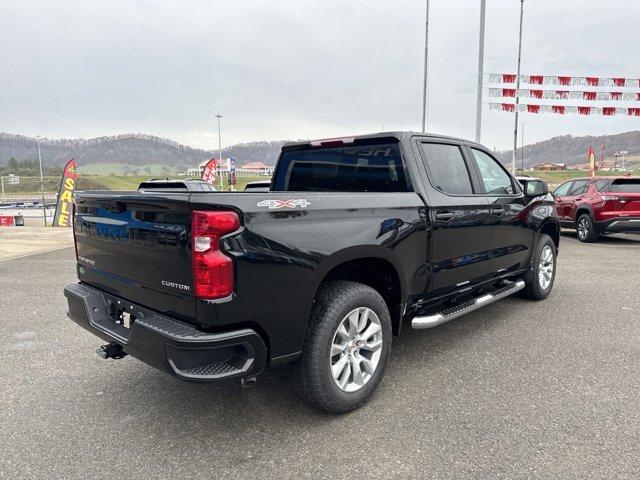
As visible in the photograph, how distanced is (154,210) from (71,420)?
1.56 metres

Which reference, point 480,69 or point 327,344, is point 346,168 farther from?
point 480,69

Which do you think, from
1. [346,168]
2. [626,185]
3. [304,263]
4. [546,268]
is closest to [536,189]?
[546,268]

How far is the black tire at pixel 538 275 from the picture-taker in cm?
542

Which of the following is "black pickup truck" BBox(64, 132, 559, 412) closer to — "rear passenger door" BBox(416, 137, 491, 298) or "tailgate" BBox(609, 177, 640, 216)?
"rear passenger door" BBox(416, 137, 491, 298)

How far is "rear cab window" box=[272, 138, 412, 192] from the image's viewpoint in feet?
12.1

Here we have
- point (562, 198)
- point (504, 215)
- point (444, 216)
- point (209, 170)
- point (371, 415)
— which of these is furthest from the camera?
point (209, 170)

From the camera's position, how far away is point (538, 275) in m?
5.57

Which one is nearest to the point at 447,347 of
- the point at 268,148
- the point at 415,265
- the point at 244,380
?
the point at 415,265

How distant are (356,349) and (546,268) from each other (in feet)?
12.3

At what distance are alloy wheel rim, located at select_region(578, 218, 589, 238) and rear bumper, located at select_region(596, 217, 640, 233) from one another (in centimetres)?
42

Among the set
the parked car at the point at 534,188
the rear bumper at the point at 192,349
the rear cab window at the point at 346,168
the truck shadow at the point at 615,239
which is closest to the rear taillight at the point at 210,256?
the rear bumper at the point at 192,349

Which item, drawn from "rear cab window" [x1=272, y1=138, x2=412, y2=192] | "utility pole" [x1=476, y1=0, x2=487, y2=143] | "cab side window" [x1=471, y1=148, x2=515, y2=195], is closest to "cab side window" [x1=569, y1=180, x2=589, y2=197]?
"utility pole" [x1=476, y1=0, x2=487, y2=143]

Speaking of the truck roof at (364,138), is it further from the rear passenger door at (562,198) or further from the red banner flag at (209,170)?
the red banner flag at (209,170)

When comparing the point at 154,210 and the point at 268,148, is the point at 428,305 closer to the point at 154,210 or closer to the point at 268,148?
the point at 154,210
